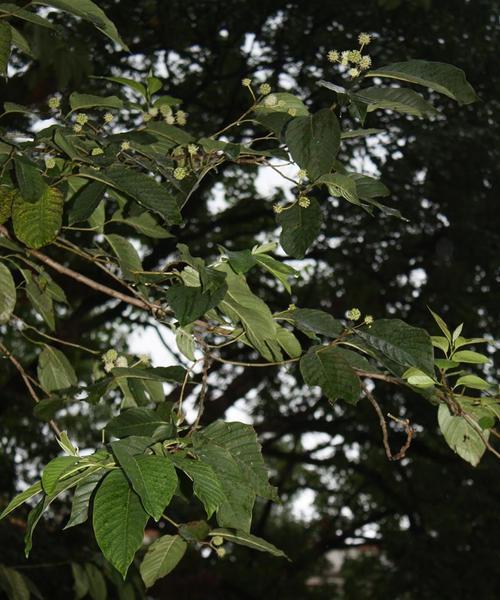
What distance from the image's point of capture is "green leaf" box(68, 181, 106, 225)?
47.8 inches

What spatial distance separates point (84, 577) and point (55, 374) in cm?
93

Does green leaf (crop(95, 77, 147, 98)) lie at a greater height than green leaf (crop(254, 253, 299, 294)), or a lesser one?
greater

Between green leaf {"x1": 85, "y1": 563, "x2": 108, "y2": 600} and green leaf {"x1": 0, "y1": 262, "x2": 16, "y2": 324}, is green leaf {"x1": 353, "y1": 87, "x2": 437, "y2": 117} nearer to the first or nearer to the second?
green leaf {"x1": 0, "y1": 262, "x2": 16, "y2": 324}

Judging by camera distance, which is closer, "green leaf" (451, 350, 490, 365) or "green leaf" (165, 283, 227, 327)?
"green leaf" (165, 283, 227, 327)

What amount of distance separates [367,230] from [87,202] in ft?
11.0

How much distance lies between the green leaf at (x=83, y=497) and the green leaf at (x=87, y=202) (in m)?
0.48

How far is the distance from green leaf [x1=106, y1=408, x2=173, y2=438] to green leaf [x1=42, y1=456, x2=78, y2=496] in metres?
0.20

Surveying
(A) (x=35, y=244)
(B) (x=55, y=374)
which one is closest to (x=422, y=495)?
(B) (x=55, y=374)

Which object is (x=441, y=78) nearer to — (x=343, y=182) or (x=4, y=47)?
(x=343, y=182)

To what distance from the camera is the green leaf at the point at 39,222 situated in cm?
115

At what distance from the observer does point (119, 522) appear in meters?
0.71

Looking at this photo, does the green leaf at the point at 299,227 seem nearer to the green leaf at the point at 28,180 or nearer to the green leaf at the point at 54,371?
the green leaf at the point at 28,180

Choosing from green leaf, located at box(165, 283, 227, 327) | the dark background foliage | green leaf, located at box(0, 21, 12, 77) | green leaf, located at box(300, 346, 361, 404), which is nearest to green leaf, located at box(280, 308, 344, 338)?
green leaf, located at box(300, 346, 361, 404)

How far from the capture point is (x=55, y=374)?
1516 mm
